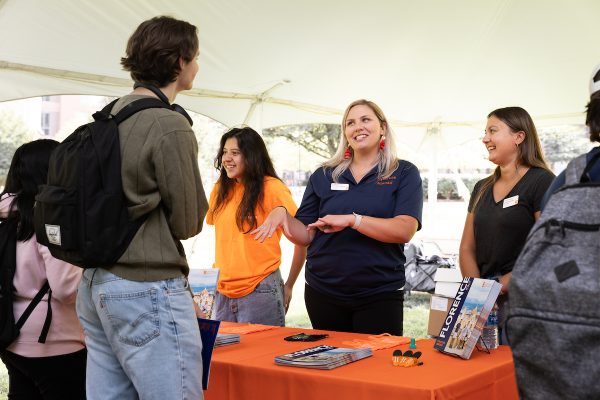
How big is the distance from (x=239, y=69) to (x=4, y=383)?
9.38 ft

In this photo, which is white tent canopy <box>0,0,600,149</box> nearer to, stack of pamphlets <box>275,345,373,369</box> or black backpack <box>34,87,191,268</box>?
black backpack <box>34,87,191,268</box>

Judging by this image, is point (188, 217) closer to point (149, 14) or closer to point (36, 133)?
point (149, 14)

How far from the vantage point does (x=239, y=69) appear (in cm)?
513

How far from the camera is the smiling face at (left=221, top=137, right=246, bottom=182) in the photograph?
3.19 m

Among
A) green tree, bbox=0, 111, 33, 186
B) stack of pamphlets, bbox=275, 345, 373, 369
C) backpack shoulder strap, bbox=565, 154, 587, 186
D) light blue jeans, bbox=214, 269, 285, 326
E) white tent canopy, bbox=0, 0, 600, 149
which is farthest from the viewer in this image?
green tree, bbox=0, 111, 33, 186

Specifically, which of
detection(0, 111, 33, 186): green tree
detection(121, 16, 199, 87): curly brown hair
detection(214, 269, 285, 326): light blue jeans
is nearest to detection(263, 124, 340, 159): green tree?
detection(0, 111, 33, 186): green tree

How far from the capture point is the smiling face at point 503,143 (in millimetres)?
2771

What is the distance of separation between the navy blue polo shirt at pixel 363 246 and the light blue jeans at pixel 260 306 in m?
0.34

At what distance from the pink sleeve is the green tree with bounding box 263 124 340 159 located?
15.7 metres

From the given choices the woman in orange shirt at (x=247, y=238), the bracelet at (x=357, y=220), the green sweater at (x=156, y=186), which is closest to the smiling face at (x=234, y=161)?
the woman in orange shirt at (x=247, y=238)

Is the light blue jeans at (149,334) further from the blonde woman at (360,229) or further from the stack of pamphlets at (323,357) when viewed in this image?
the blonde woman at (360,229)

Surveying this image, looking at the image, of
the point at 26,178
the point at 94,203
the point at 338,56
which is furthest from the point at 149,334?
the point at 338,56

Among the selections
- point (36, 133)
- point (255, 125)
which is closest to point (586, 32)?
point (255, 125)

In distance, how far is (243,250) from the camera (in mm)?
2984
